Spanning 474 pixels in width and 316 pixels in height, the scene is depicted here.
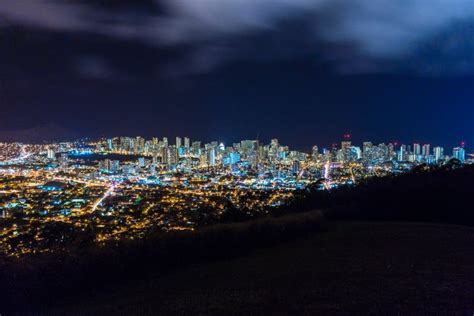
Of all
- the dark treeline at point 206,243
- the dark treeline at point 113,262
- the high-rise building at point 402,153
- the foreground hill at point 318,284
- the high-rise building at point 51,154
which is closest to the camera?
the foreground hill at point 318,284

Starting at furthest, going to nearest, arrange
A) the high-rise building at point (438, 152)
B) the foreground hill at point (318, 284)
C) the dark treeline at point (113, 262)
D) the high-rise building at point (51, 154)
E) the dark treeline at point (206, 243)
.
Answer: the high-rise building at point (51, 154) < the high-rise building at point (438, 152) < the dark treeline at point (206, 243) < the dark treeline at point (113, 262) < the foreground hill at point (318, 284)

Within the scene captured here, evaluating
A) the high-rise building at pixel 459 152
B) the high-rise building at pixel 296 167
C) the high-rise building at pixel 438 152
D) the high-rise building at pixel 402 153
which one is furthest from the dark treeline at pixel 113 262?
the high-rise building at pixel 438 152

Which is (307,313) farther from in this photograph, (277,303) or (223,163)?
(223,163)

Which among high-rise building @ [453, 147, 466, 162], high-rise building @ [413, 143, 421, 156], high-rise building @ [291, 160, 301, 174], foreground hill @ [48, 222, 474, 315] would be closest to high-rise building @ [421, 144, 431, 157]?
high-rise building @ [413, 143, 421, 156]

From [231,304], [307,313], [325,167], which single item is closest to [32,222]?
[231,304]

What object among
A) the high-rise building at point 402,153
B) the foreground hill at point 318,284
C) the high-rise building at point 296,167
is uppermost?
the high-rise building at point 402,153

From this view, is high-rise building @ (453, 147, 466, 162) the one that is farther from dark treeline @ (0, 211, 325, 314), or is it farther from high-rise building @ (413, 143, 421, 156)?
dark treeline @ (0, 211, 325, 314)

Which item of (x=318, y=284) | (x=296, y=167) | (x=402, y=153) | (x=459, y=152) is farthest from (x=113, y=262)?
(x=402, y=153)

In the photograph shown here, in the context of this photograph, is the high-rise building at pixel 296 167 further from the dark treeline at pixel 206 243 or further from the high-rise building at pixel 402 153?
the dark treeline at pixel 206 243
